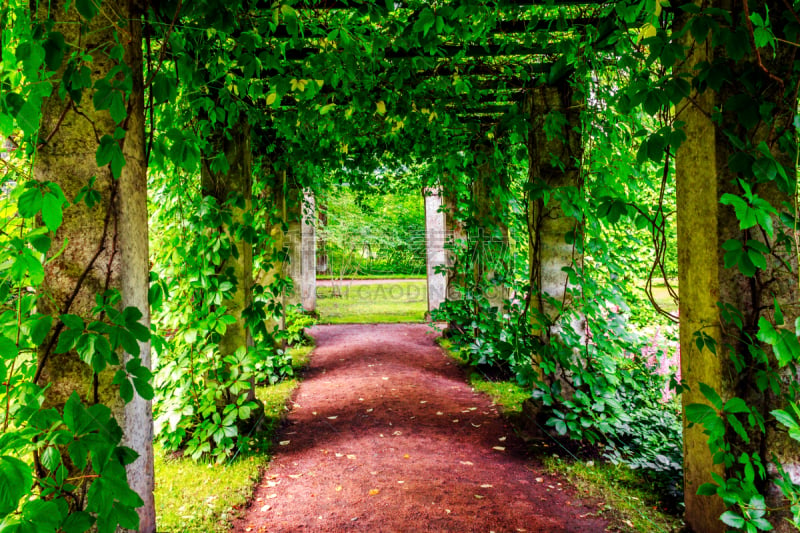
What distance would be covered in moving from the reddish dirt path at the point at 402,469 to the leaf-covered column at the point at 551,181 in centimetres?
120

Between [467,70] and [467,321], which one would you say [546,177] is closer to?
[467,70]

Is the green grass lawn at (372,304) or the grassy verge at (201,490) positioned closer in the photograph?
the grassy verge at (201,490)

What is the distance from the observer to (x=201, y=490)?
3203 mm

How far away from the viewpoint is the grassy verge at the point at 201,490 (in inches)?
110

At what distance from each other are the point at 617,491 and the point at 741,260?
2196 millimetres

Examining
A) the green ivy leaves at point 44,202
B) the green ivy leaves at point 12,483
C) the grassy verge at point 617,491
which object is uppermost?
the green ivy leaves at point 44,202

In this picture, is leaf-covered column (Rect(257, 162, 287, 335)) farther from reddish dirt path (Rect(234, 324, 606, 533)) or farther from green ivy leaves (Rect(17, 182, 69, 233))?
green ivy leaves (Rect(17, 182, 69, 233))

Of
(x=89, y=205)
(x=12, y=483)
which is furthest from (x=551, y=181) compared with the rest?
(x=12, y=483)

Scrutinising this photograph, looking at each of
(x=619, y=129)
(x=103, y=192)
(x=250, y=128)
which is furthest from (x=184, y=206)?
(x=619, y=129)

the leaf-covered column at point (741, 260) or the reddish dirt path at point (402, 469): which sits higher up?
the leaf-covered column at point (741, 260)

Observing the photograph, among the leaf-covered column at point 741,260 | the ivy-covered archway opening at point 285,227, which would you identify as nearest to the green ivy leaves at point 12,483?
the ivy-covered archway opening at point 285,227

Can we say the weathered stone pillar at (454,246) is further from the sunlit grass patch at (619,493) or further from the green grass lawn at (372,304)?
the green grass lawn at (372,304)

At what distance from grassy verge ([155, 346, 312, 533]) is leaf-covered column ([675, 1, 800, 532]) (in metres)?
2.66

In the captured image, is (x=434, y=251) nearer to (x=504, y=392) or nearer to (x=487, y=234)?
(x=487, y=234)
